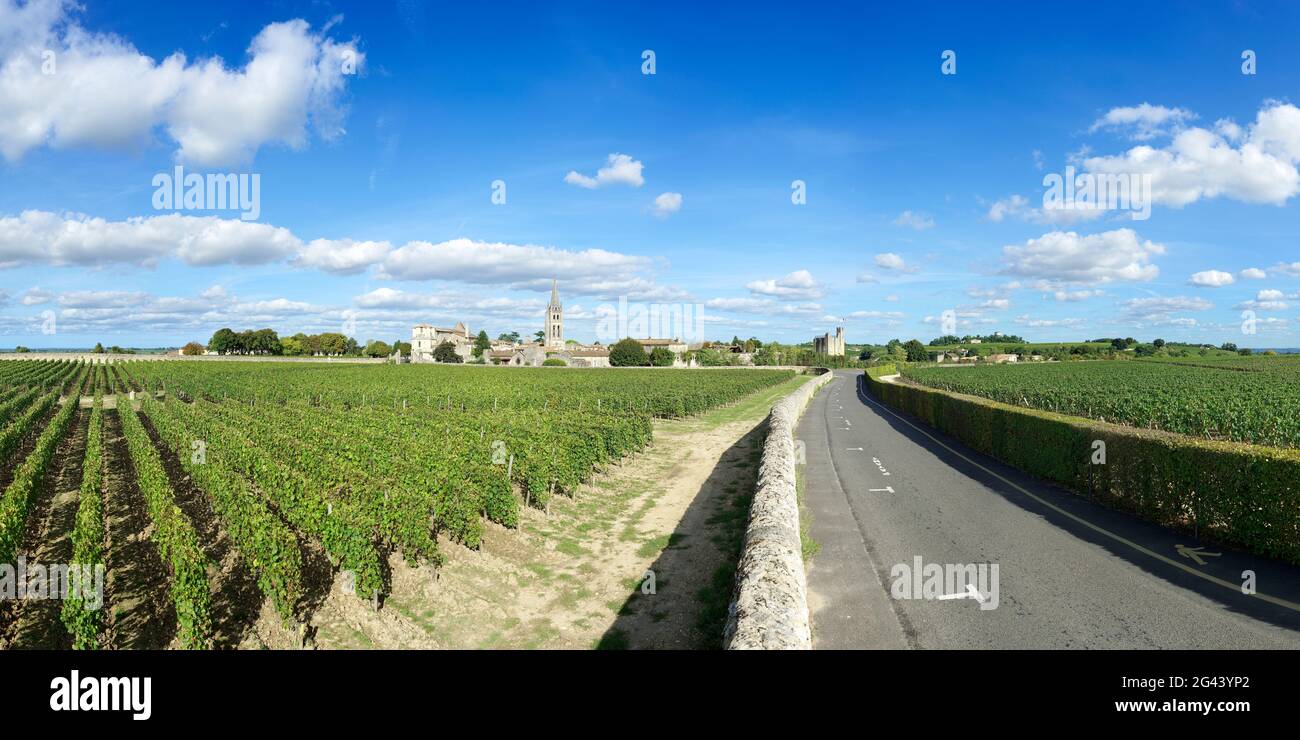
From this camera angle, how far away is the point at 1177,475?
Result: 11.6m

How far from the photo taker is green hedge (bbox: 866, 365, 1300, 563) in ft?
32.0

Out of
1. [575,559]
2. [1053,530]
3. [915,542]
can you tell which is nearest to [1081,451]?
[1053,530]

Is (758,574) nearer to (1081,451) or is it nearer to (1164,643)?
(1164,643)

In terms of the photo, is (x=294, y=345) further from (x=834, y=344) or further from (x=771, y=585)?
(x=771, y=585)

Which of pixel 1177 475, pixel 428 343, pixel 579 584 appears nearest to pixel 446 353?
pixel 428 343

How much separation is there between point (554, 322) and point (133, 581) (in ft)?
532

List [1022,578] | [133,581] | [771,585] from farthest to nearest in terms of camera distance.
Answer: [133,581], [1022,578], [771,585]

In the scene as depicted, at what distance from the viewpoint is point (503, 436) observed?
62.8 ft

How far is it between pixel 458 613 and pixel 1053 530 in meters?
11.7

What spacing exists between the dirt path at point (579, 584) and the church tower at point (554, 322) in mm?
154262

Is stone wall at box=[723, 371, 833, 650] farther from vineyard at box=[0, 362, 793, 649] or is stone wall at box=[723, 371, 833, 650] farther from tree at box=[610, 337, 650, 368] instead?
tree at box=[610, 337, 650, 368]

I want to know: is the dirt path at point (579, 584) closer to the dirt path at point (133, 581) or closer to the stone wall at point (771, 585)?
the stone wall at point (771, 585)

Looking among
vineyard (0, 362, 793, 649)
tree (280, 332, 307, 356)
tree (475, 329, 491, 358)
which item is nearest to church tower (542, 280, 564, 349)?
tree (475, 329, 491, 358)

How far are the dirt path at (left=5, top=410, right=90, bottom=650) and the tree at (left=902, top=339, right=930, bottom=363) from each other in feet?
551
